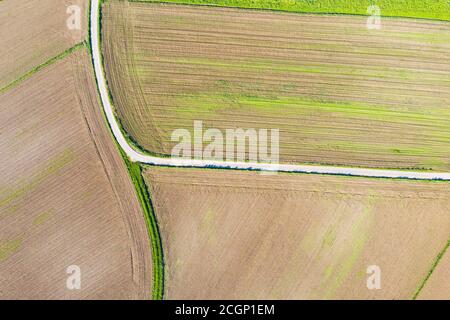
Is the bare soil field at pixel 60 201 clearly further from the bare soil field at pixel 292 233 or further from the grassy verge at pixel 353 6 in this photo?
the grassy verge at pixel 353 6

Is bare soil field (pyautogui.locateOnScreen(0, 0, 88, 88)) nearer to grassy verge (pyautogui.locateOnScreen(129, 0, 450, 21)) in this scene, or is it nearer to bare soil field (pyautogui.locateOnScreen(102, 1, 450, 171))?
bare soil field (pyautogui.locateOnScreen(102, 1, 450, 171))

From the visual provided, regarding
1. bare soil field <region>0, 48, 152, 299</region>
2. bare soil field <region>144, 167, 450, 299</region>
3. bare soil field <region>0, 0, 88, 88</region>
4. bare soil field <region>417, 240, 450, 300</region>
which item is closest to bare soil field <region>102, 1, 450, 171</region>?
bare soil field <region>144, 167, 450, 299</region>

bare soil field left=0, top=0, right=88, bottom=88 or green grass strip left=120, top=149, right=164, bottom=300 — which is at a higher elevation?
bare soil field left=0, top=0, right=88, bottom=88

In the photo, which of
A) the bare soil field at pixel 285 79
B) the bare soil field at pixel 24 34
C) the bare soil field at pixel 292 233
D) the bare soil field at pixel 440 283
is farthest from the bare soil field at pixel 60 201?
the bare soil field at pixel 440 283

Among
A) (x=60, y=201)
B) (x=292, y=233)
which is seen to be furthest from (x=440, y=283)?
(x=60, y=201)

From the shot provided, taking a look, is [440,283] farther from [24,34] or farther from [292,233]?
[24,34]

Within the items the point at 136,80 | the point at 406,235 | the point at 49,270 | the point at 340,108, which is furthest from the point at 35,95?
the point at 406,235

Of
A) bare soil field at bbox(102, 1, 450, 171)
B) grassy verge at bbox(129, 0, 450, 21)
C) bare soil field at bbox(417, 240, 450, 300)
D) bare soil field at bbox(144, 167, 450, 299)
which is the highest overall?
grassy verge at bbox(129, 0, 450, 21)
